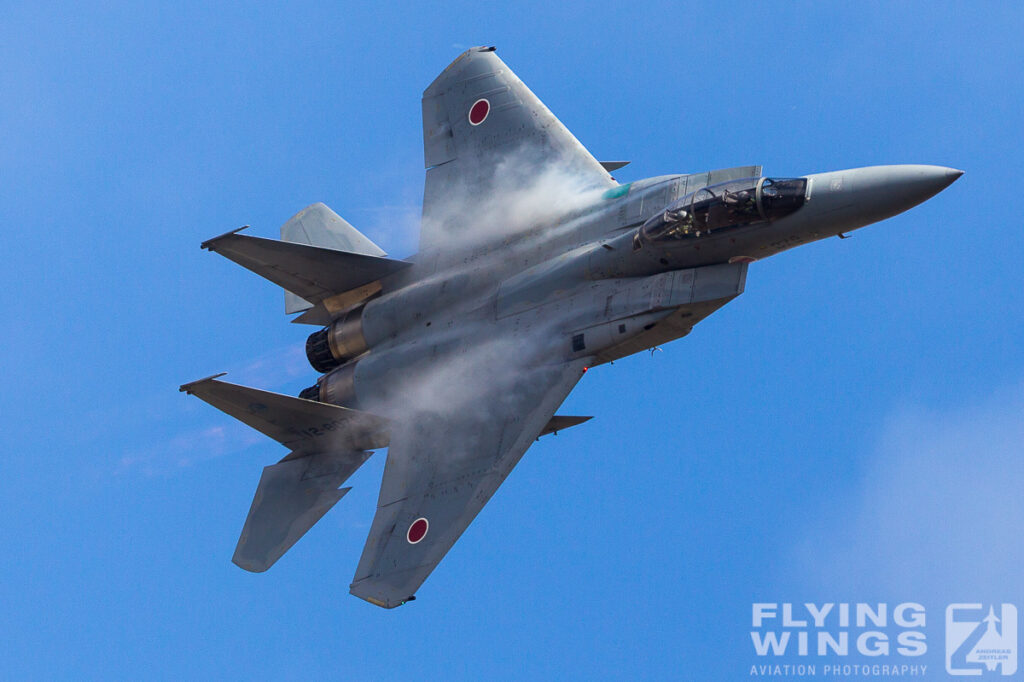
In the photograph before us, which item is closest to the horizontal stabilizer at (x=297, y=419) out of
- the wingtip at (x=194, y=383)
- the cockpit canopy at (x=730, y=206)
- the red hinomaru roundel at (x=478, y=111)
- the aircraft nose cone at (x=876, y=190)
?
the wingtip at (x=194, y=383)

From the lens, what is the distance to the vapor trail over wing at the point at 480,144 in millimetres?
24625

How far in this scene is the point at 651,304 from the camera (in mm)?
21531

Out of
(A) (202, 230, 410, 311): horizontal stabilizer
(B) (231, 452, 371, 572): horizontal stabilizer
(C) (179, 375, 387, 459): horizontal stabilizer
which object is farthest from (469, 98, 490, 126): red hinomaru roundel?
(B) (231, 452, 371, 572): horizontal stabilizer

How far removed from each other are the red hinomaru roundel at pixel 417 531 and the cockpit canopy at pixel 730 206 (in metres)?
5.45

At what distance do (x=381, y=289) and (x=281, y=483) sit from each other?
3.58 meters

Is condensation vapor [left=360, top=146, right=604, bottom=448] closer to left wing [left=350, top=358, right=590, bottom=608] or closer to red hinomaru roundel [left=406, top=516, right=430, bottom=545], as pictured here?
left wing [left=350, top=358, right=590, bottom=608]

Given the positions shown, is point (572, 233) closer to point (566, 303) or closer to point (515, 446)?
point (566, 303)

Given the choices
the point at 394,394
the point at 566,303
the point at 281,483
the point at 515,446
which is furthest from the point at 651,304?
the point at 281,483

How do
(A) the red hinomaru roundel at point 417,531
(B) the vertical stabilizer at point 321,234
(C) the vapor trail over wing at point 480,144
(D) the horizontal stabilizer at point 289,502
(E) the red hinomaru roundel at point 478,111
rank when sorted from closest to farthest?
(A) the red hinomaru roundel at point 417,531
(D) the horizontal stabilizer at point 289,502
(C) the vapor trail over wing at point 480,144
(B) the vertical stabilizer at point 321,234
(E) the red hinomaru roundel at point 478,111

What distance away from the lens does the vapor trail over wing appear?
969 inches

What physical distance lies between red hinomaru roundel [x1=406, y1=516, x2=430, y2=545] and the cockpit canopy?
5.45m

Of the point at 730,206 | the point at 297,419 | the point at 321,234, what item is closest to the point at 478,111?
the point at 321,234

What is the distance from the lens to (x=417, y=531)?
2188 cm

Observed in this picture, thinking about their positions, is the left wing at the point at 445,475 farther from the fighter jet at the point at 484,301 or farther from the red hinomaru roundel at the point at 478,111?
the red hinomaru roundel at the point at 478,111
